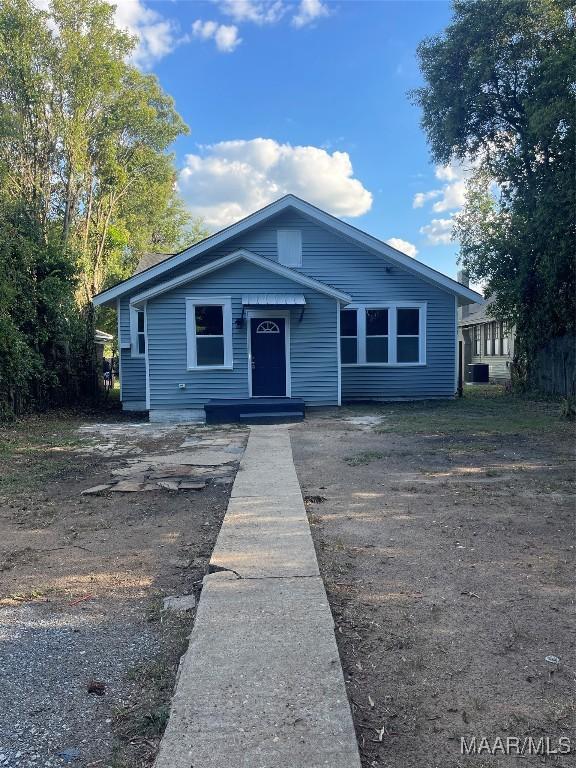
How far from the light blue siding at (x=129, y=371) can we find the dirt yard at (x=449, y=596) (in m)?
9.15

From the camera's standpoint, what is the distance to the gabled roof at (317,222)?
13875 mm

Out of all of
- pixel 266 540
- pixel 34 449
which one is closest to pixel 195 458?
pixel 34 449

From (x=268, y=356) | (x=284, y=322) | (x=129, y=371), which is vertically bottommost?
(x=129, y=371)

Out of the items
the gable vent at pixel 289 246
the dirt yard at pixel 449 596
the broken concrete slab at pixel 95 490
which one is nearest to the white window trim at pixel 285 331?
the gable vent at pixel 289 246

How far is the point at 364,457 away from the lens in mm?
7805

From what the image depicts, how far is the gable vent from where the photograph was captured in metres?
14.9

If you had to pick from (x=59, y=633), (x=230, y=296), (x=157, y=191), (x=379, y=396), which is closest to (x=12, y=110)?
(x=157, y=191)

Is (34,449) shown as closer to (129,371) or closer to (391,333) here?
(129,371)

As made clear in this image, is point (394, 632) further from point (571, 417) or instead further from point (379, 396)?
point (379, 396)

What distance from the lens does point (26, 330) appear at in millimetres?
12797

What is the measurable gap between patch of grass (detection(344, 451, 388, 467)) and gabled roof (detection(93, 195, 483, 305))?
26.5ft

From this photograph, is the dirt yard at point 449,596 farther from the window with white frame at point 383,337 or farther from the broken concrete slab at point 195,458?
the window with white frame at point 383,337

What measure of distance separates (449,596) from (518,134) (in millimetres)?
19859

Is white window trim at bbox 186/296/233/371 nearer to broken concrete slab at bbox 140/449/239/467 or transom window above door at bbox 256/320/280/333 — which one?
transom window above door at bbox 256/320/280/333
